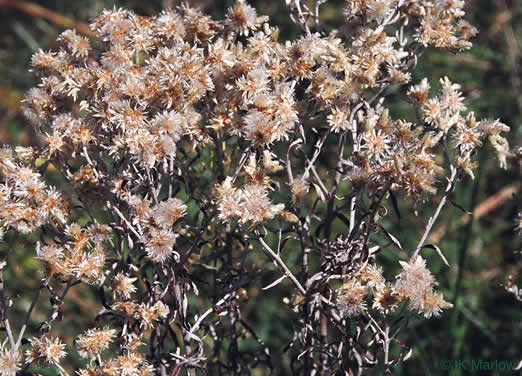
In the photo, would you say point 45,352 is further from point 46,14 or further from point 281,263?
point 46,14

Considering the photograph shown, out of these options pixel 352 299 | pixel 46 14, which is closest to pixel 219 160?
pixel 352 299

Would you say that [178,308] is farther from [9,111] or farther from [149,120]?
[9,111]

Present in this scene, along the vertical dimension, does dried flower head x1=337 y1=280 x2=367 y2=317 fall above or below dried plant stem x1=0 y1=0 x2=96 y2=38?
below

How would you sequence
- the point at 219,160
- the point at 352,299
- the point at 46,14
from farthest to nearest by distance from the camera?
the point at 46,14, the point at 219,160, the point at 352,299

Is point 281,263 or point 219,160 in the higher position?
point 219,160

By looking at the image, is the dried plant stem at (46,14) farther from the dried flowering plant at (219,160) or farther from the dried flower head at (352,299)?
the dried flower head at (352,299)

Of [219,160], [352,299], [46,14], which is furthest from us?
[46,14]

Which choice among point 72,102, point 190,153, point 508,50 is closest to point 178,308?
point 190,153

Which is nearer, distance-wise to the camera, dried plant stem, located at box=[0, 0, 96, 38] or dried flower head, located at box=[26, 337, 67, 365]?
dried flower head, located at box=[26, 337, 67, 365]

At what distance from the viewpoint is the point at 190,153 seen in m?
1.13

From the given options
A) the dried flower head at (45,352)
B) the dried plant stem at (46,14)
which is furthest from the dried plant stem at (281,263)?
the dried plant stem at (46,14)

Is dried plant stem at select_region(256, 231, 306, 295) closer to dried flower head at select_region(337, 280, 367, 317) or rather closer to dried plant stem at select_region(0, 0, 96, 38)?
dried flower head at select_region(337, 280, 367, 317)

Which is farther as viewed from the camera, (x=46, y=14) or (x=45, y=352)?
(x=46, y=14)

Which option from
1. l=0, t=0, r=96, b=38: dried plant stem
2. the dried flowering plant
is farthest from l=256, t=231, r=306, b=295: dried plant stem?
l=0, t=0, r=96, b=38: dried plant stem
